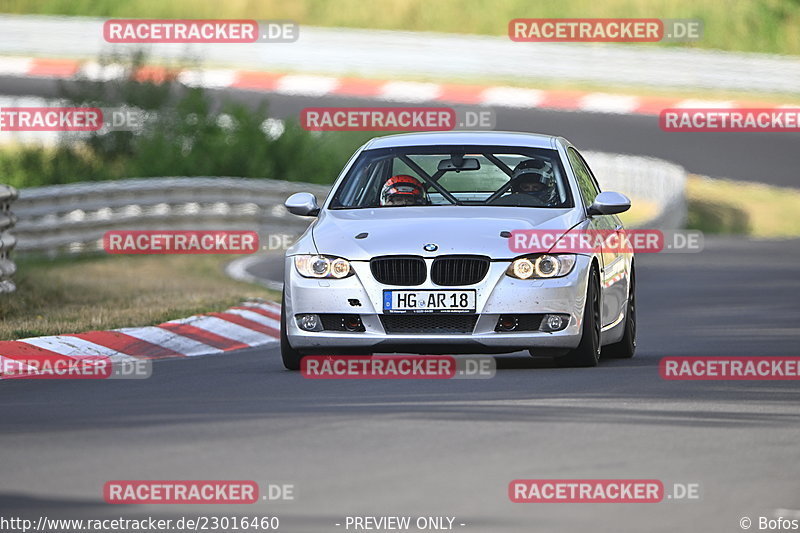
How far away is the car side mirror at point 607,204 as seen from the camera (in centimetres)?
1188

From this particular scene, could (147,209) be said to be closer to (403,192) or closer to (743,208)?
(403,192)

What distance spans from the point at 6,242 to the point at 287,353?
4.12 m

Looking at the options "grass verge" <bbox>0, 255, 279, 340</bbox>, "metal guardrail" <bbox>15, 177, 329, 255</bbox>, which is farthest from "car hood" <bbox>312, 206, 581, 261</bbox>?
"metal guardrail" <bbox>15, 177, 329, 255</bbox>

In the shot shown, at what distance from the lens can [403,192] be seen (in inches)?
476

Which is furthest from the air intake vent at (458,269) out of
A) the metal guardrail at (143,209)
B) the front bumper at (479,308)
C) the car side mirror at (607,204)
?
the metal guardrail at (143,209)

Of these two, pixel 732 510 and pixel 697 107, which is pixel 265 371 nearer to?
pixel 732 510

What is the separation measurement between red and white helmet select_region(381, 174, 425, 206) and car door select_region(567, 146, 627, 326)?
1058 millimetres

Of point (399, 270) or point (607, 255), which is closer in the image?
point (399, 270)

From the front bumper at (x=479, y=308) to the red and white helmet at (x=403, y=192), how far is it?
1.10 metres

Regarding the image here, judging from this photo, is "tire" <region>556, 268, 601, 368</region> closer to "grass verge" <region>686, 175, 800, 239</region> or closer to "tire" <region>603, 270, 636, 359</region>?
"tire" <region>603, 270, 636, 359</region>

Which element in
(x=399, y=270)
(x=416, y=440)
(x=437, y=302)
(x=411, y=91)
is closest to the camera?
(x=416, y=440)

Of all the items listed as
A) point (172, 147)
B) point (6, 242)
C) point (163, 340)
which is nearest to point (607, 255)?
point (163, 340)

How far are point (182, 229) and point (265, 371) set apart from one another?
13.6m

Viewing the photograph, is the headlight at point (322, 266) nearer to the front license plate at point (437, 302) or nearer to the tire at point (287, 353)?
the tire at point (287, 353)
